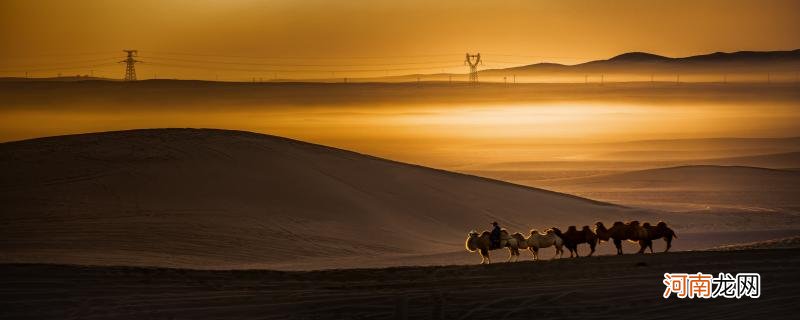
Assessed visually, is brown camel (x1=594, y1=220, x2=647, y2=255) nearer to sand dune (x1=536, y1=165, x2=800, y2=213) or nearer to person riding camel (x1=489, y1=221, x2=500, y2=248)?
person riding camel (x1=489, y1=221, x2=500, y2=248)

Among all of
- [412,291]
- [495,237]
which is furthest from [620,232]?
[412,291]

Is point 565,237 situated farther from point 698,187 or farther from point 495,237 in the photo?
point 698,187

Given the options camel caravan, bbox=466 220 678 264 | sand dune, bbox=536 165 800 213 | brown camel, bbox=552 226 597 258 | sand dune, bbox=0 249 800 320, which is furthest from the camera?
sand dune, bbox=536 165 800 213

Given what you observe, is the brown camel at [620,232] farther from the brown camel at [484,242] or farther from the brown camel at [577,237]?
the brown camel at [484,242]

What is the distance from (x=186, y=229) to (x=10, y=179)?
8.58m

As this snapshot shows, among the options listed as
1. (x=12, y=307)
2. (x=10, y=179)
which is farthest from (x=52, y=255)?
(x=10, y=179)

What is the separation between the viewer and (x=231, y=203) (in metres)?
38.0

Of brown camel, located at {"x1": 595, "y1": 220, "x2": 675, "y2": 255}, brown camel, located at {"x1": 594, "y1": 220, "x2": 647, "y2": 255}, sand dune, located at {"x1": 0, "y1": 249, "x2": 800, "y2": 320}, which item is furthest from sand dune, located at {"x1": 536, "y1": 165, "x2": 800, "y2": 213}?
sand dune, located at {"x1": 0, "y1": 249, "x2": 800, "y2": 320}

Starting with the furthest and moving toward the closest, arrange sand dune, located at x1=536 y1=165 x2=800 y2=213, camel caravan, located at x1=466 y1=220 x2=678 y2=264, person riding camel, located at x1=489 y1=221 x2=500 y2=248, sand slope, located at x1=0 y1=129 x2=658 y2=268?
sand dune, located at x1=536 y1=165 x2=800 y2=213 → sand slope, located at x1=0 y1=129 x2=658 y2=268 → camel caravan, located at x1=466 y1=220 x2=678 y2=264 → person riding camel, located at x1=489 y1=221 x2=500 y2=248

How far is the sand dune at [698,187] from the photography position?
Answer: 56.7 m

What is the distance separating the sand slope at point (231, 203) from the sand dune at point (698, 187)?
397 inches

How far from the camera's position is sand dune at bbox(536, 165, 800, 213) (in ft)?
186

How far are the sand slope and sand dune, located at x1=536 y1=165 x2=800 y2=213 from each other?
10.1m

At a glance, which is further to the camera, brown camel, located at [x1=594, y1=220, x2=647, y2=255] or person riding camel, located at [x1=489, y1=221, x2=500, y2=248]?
brown camel, located at [x1=594, y1=220, x2=647, y2=255]
